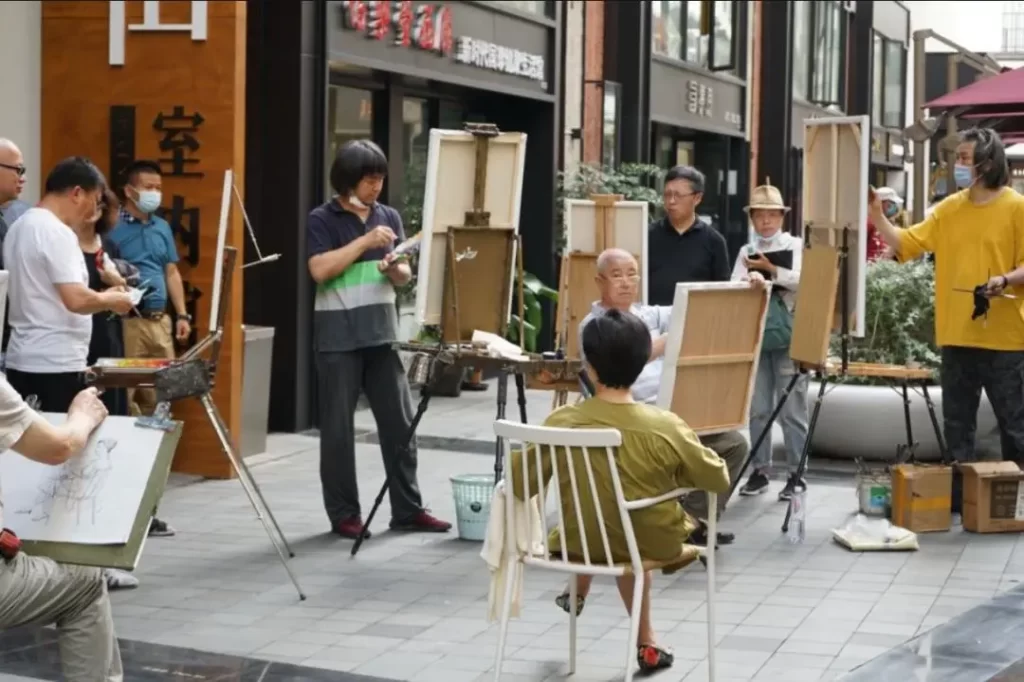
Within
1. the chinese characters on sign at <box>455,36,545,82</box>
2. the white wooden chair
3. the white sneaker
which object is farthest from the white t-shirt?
the chinese characters on sign at <box>455,36,545,82</box>

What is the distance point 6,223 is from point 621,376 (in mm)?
3745

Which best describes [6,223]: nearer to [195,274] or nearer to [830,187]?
[195,274]

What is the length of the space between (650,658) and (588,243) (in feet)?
13.1

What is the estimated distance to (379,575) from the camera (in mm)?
7809

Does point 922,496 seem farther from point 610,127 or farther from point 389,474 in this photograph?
point 610,127

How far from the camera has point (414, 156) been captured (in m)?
15.6

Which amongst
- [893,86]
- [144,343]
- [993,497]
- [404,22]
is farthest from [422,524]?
[893,86]

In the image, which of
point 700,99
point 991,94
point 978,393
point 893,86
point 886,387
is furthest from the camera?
point 893,86

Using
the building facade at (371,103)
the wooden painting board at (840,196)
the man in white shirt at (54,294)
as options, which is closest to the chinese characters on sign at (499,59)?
the building facade at (371,103)

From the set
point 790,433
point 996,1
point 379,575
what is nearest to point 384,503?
point 379,575

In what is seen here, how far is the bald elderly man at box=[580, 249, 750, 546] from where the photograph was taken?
7.52m

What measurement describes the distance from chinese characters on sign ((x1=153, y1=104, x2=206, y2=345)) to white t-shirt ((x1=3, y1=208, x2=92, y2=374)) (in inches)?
113

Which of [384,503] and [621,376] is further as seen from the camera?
[384,503]

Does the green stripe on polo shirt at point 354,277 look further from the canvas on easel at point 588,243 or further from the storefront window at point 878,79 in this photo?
the storefront window at point 878,79
